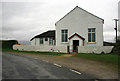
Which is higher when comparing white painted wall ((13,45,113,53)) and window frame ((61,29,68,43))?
window frame ((61,29,68,43))

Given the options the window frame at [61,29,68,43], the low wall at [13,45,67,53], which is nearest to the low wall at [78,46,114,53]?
the low wall at [13,45,67,53]

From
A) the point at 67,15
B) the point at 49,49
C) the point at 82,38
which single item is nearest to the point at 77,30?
the point at 82,38

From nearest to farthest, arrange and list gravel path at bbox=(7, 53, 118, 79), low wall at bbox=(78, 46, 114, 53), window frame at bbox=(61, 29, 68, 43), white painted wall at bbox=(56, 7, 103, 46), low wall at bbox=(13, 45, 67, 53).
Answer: gravel path at bbox=(7, 53, 118, 79), low wall at bbox=(78, 46, 114, 53), low wall at bbox=(13, 45, 67, 53), white painted wall at bbox=(56, 7, 103, 46), window frame at bbox=(61, 29, 68, 43)

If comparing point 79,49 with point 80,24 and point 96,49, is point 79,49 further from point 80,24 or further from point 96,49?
point 80,24

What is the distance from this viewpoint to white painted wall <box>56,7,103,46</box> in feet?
81.0

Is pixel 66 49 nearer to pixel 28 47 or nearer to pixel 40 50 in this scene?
pixel 40 50

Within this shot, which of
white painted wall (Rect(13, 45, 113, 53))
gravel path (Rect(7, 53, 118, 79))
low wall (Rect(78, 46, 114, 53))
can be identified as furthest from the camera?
white painted wall (Rect(13, 45, 113, 53))

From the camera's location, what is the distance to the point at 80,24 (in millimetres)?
25672

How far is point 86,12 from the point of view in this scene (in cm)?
2575

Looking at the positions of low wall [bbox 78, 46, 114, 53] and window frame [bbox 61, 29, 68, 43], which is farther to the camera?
window frame [bbox 61, 29, 68, 43]

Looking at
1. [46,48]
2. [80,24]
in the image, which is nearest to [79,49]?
[80,24]

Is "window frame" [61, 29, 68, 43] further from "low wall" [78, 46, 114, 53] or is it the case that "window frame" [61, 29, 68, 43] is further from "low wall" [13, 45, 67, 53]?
"low wall" [78, 46, 114, 53]

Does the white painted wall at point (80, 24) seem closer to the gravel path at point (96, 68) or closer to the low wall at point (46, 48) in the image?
the low wall at point (46, 48)

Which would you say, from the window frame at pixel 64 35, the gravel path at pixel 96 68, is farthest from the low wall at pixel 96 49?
the gravel path at pixel 96 68
